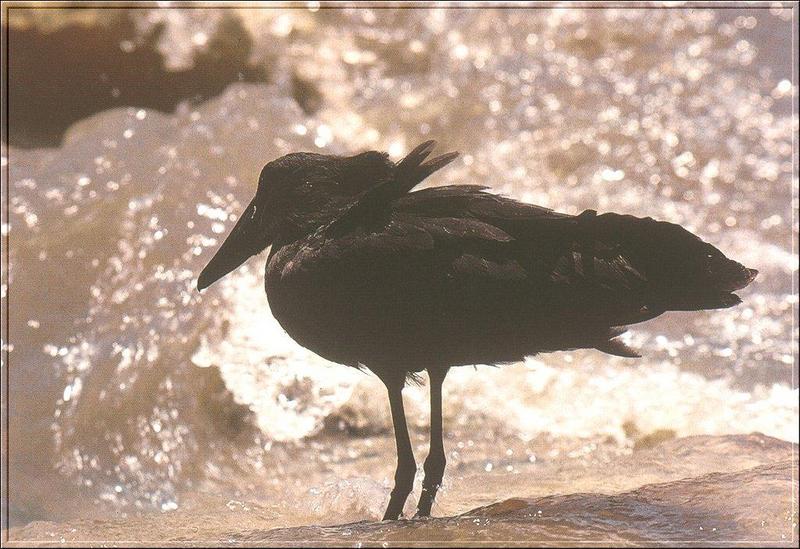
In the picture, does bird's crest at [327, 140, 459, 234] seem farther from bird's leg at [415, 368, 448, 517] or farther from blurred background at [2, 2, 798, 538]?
blurred background at [2, 2, 798, 538]

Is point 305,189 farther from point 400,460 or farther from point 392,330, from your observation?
point 400,460

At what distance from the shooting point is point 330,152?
7773 millimetres

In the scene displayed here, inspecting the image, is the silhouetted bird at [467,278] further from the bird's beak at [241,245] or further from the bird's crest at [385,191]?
the bird's beak at [241,245]

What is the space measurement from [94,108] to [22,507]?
400 centimetres

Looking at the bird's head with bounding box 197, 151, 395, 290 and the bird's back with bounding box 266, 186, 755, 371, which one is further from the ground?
the bird's head with bounding box 197, 151, 395, 290

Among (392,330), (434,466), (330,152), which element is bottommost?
(434,466)

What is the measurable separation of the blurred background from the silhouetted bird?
96cm

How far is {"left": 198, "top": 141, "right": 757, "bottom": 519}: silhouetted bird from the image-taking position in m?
3.38

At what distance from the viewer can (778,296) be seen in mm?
7352

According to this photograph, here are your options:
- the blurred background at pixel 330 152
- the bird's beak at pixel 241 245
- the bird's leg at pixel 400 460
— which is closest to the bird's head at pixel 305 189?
the bird's beak at pixel 241 245

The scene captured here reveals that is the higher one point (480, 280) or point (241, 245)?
point (241, 245)

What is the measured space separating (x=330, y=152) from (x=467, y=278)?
4494mm

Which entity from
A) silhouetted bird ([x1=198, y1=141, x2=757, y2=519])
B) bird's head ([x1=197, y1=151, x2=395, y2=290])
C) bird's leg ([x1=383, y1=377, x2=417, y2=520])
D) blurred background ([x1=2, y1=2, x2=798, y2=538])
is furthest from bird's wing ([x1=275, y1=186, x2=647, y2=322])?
blurred background ([x1=2, y1=2, x2=798, y2=538])

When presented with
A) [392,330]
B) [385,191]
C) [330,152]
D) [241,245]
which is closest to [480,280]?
[392,330]
